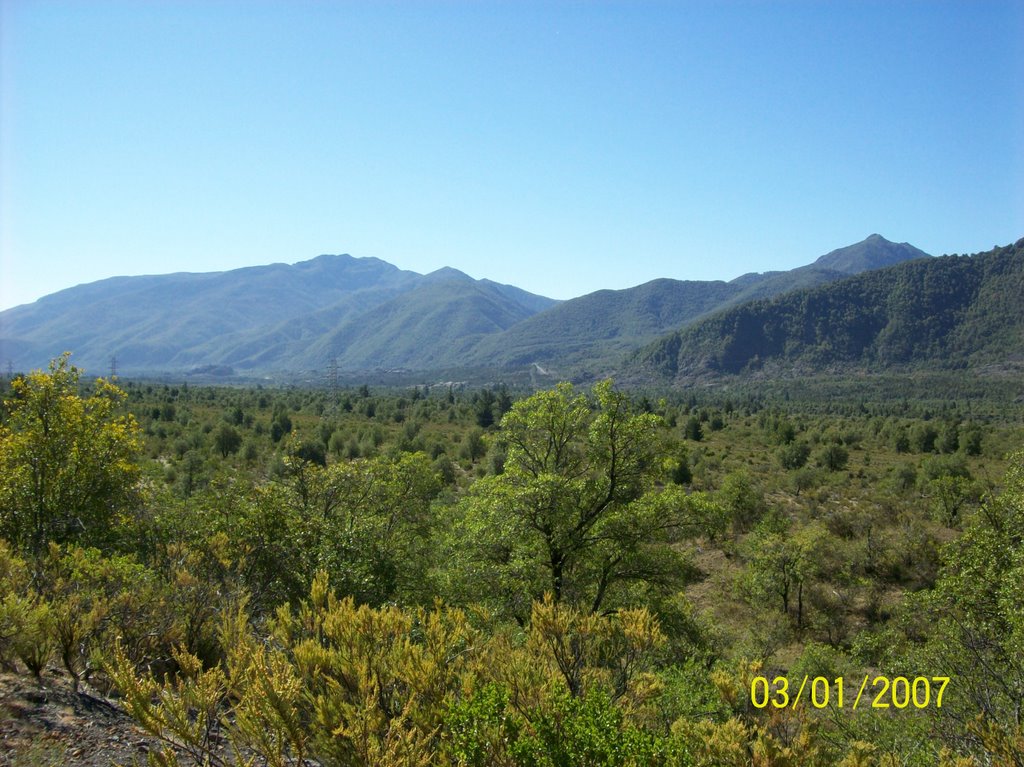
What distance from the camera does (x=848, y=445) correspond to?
5125 cm

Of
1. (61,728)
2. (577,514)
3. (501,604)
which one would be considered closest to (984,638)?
(577,514)

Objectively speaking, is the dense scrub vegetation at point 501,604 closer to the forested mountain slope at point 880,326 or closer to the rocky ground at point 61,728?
the rocky ground at point 61,728

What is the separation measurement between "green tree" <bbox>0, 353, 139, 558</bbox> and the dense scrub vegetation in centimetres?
5

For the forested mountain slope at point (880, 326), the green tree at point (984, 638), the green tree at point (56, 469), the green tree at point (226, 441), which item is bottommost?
the green tree at point (984, 638)

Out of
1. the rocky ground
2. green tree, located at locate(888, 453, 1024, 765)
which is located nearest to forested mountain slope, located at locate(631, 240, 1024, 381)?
green tree, located at locate(888, 453, 1024, 765)

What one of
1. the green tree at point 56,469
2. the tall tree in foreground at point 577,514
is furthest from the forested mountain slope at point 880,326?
the green tree at point 56,469

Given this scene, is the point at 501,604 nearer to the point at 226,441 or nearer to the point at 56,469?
the point at 56,469

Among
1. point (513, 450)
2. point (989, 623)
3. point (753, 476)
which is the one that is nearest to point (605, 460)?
point (513, 450)

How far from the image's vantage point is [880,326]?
178 m

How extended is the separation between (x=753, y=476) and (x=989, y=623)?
26.7m

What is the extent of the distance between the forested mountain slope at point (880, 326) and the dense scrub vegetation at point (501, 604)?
16600 cm

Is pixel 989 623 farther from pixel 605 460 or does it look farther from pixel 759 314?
pixel 759 314

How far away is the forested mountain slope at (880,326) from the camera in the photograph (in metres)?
152

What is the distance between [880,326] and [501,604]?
8157 inches
